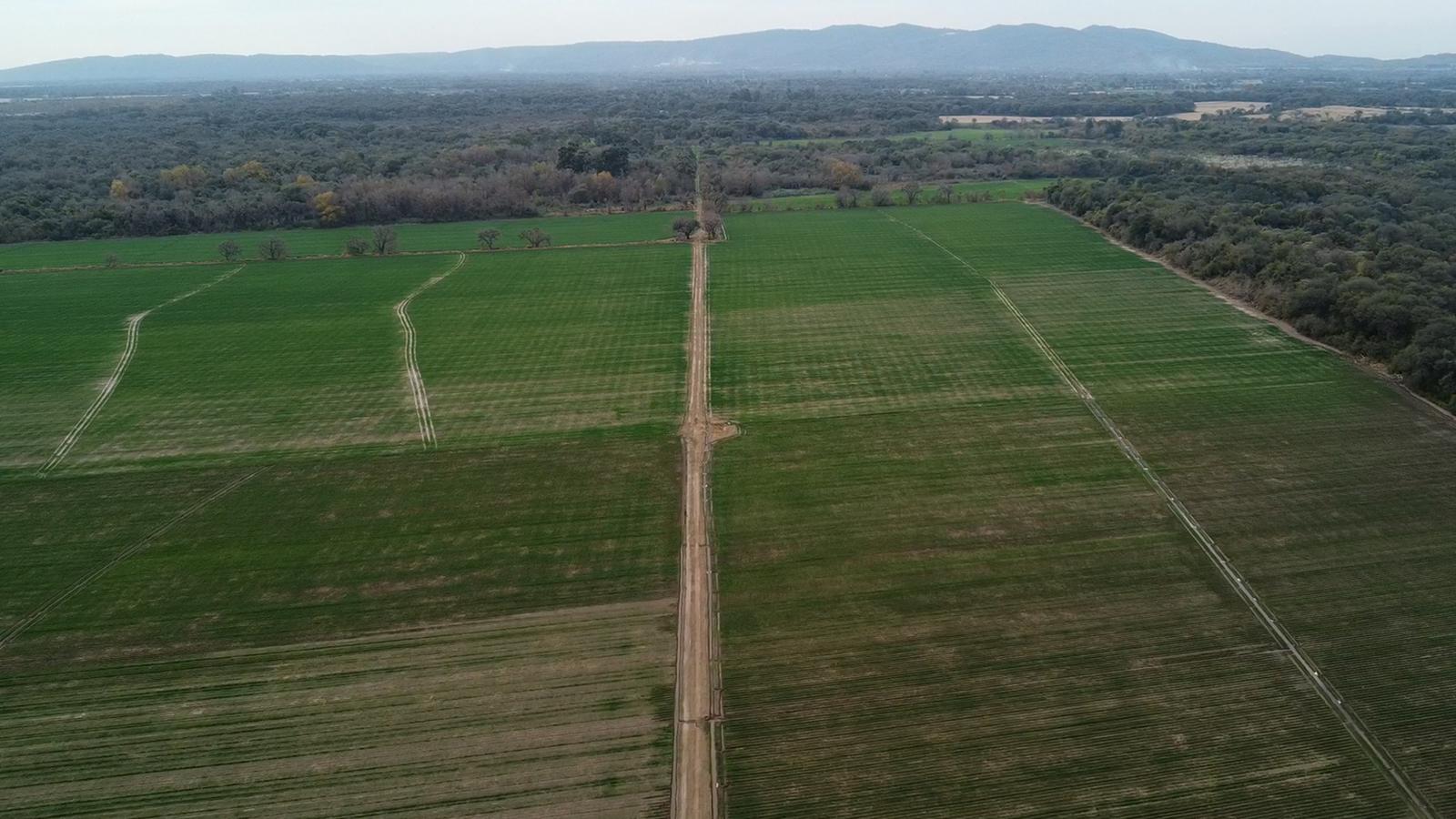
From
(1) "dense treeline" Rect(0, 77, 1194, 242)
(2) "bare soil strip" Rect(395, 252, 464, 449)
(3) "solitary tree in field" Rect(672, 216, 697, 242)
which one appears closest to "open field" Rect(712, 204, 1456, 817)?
(2) "bare soil strip" Rect(395, 252, 464, 449)

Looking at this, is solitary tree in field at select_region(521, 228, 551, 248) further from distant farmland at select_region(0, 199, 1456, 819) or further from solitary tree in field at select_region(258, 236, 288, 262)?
distant farmland at select_region(0, 199, 1456, 819)

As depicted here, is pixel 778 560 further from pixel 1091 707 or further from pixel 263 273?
pixel 263 273

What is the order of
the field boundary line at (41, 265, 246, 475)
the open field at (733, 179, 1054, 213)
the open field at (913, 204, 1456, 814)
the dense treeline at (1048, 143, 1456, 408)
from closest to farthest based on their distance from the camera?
the open field at (913, 204, 1456, 814)
the field boundary line at (41, 265, 246, 475)
the dense treeline at (1048, 143, 1456, 408)
the open field at (733, 179, 1054, 213)

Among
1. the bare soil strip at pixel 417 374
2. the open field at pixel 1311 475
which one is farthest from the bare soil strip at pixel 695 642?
the open field at pixel 1311 475

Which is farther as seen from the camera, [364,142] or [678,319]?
[364,142]

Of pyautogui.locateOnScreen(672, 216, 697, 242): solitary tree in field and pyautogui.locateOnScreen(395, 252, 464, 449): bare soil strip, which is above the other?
pyautogui.locateOnScreen(672, 216, 697, 242): solitary tree in field

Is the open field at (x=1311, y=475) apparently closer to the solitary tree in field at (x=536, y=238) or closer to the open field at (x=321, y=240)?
the open field at (x=321, y=240)

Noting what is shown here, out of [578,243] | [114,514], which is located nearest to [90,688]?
[114,514]
